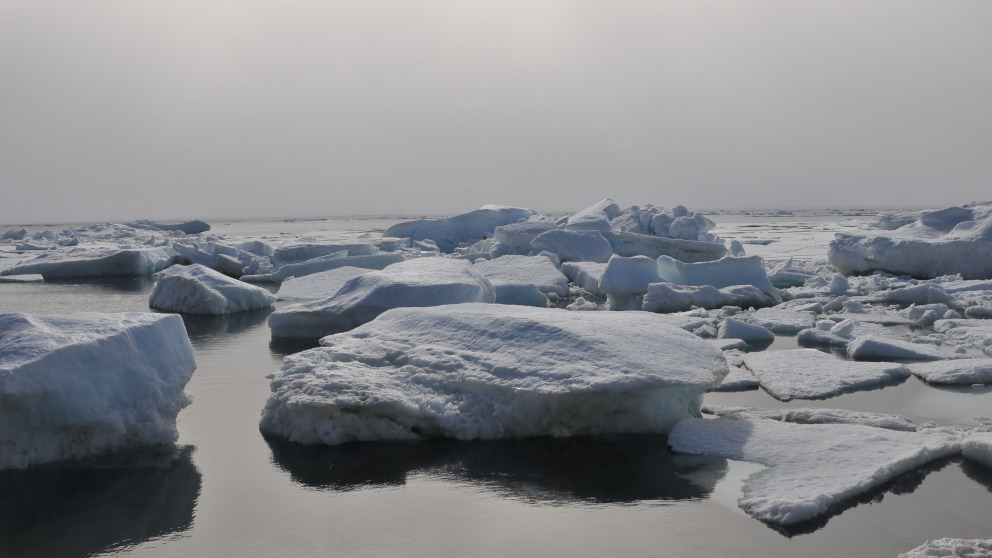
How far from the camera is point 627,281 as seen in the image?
1169 cm

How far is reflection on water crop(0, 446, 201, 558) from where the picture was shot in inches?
143

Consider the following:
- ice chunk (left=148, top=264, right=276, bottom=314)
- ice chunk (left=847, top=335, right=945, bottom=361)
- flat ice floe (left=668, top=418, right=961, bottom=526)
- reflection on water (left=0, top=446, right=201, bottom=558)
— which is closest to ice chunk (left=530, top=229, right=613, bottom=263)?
ice chunk (left=148, top=264, right=276, bottom=314)

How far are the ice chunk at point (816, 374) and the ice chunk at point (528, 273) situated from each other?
571 centimetres

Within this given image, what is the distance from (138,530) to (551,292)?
980cm

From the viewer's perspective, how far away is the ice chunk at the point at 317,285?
12.9 metres

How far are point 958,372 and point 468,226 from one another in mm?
18557

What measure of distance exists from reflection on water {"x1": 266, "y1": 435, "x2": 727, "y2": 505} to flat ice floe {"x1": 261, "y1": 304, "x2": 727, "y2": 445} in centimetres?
11

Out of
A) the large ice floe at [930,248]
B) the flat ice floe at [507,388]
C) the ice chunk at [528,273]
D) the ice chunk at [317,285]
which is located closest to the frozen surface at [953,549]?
the flat ice floe at [507,388]

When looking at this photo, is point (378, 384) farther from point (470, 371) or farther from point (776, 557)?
point (776, 557)

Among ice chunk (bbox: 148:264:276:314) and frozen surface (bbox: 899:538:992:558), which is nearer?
frozen surface (bbox: 899:538:992:558)

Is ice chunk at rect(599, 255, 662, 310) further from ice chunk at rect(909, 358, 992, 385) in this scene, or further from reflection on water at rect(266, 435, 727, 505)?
reflection on water at rect(266, 435, 727, 505)

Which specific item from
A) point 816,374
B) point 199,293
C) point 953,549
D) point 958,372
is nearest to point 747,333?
point 816,374

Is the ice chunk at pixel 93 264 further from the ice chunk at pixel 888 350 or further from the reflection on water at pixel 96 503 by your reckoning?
the ice chunk at pixel 888 350

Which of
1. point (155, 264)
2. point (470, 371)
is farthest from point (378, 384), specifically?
point (155, 264)
